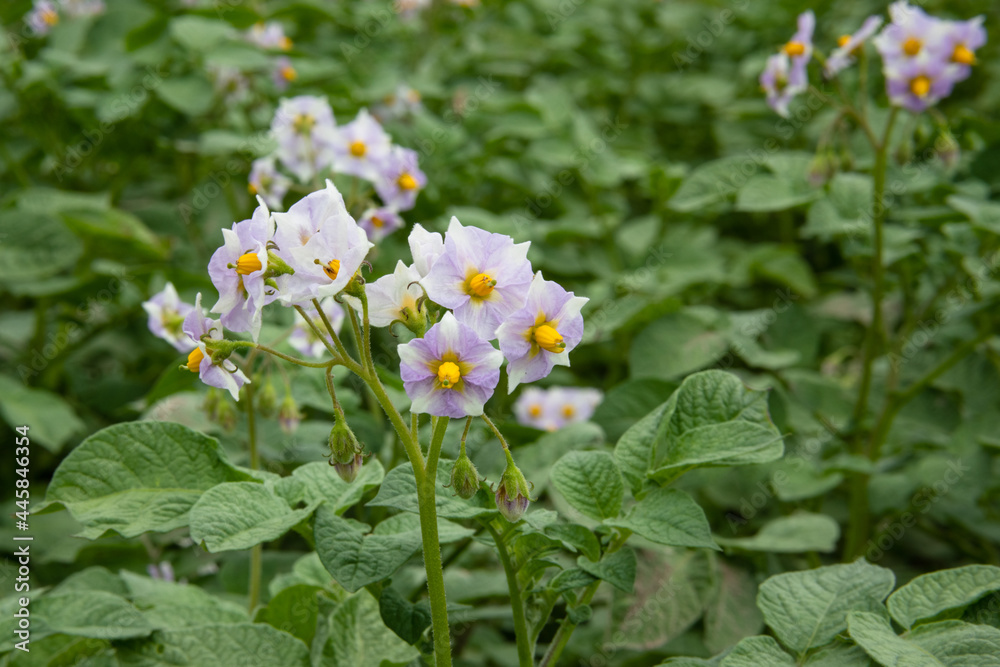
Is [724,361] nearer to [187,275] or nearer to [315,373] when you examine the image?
[315,373]

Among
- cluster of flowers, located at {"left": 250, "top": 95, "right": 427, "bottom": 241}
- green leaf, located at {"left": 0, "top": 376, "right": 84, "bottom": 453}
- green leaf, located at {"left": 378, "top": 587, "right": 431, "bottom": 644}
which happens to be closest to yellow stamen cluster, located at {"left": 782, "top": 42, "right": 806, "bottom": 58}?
cluster of flowers, located at {"left": 250, "top": 95, "right": 427, "bottom": 241}

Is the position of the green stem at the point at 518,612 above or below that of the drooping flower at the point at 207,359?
below

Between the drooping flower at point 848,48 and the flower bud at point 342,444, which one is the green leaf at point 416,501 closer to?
the flower bud at point 342,444

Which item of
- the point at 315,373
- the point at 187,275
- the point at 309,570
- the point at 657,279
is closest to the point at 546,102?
the point at 657,279

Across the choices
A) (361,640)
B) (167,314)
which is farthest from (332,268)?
(167,314)

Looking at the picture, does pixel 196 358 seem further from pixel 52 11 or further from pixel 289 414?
pixel 52 11

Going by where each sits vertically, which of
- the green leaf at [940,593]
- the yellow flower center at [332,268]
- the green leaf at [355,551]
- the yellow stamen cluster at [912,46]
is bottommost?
the green leaf at [940,593]

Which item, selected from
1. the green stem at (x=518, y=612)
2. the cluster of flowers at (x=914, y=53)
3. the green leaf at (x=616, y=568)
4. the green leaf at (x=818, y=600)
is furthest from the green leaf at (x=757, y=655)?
the cluster of flowers at (x=914, y=53)

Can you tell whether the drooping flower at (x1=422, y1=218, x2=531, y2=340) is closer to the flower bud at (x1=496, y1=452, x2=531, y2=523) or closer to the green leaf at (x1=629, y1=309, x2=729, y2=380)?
the flower bud at (x1=496, y1=452, x2=531, y2=523)
